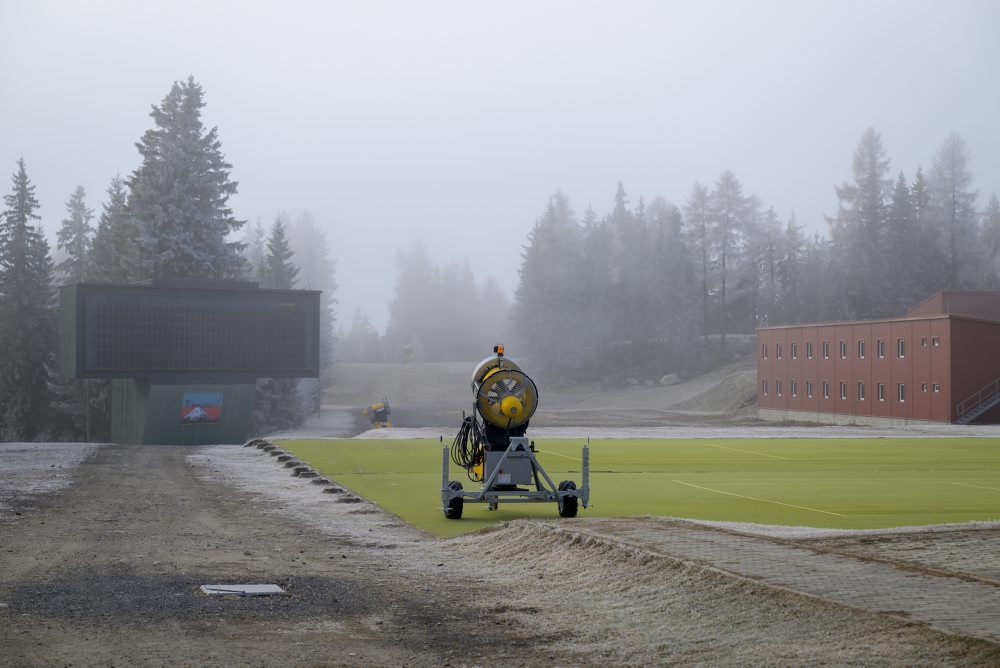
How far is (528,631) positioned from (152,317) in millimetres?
47938

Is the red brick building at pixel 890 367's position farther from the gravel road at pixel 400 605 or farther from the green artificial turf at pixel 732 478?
the gravel road at pixel 400 605

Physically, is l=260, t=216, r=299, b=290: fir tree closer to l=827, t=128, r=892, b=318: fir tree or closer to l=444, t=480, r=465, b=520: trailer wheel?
l=827, t=128, r=892, b=318: fir tree

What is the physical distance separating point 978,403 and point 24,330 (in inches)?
2705

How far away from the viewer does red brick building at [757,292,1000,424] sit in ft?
217

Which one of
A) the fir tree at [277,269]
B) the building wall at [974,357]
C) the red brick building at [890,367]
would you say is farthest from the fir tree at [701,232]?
the building wall at [974,357]

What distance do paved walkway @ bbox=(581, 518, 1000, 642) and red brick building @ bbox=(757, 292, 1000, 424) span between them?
179 ft

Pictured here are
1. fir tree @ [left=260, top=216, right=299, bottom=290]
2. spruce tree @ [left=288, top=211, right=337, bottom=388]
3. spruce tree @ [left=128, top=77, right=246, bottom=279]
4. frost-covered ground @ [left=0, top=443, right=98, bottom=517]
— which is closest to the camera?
frost-covered ground @ [left=0, top=443, right=98, bottom=517]

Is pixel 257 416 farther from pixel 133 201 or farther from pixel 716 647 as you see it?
pixel 716 647

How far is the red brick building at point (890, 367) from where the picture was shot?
66.2 meters

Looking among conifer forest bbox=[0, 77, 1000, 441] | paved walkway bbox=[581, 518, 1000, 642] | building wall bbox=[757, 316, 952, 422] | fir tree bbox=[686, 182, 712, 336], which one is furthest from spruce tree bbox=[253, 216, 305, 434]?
paved walkway bbox=[581, 518, 1000, 642]

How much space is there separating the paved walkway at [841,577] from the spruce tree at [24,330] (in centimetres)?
7871

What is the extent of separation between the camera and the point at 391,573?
600 inches

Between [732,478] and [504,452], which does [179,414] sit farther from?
[504,452]

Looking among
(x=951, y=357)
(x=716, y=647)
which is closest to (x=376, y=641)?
(x=716, y=647)
